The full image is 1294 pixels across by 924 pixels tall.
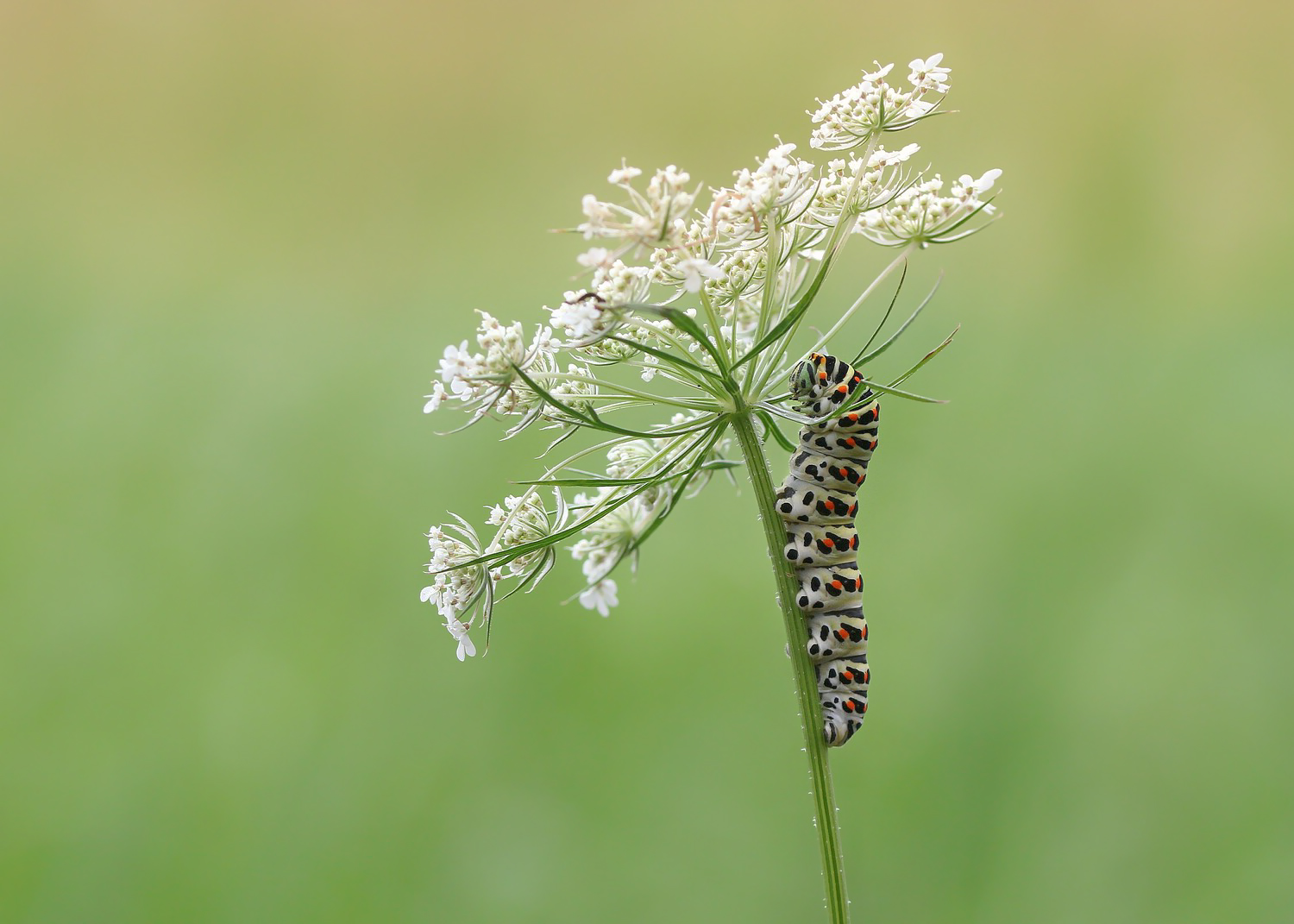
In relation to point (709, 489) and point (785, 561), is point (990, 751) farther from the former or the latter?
point (785, 561)

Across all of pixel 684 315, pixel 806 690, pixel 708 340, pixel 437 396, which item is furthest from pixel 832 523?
pixel 437 396

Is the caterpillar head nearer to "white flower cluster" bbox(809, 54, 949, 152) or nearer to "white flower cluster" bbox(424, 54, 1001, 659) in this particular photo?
"white flower cluster" bbox(424, 54, 1001, 659)

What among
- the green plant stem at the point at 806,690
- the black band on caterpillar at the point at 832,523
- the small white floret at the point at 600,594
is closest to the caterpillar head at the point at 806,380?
the black band on caterpillar at the point at 832,523

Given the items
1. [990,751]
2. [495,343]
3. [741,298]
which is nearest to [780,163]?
[741,298]

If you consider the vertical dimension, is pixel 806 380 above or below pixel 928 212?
below

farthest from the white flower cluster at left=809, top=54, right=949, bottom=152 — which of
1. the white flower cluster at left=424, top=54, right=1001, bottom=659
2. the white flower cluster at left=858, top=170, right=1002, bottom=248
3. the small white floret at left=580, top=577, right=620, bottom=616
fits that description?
the small white floret at left=580, top=577, right=620, bottom=616

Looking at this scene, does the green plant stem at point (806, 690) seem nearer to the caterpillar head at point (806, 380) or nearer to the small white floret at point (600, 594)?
the caterpillar head at point (806, 380)

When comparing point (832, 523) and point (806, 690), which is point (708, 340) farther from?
point (806, 690)
